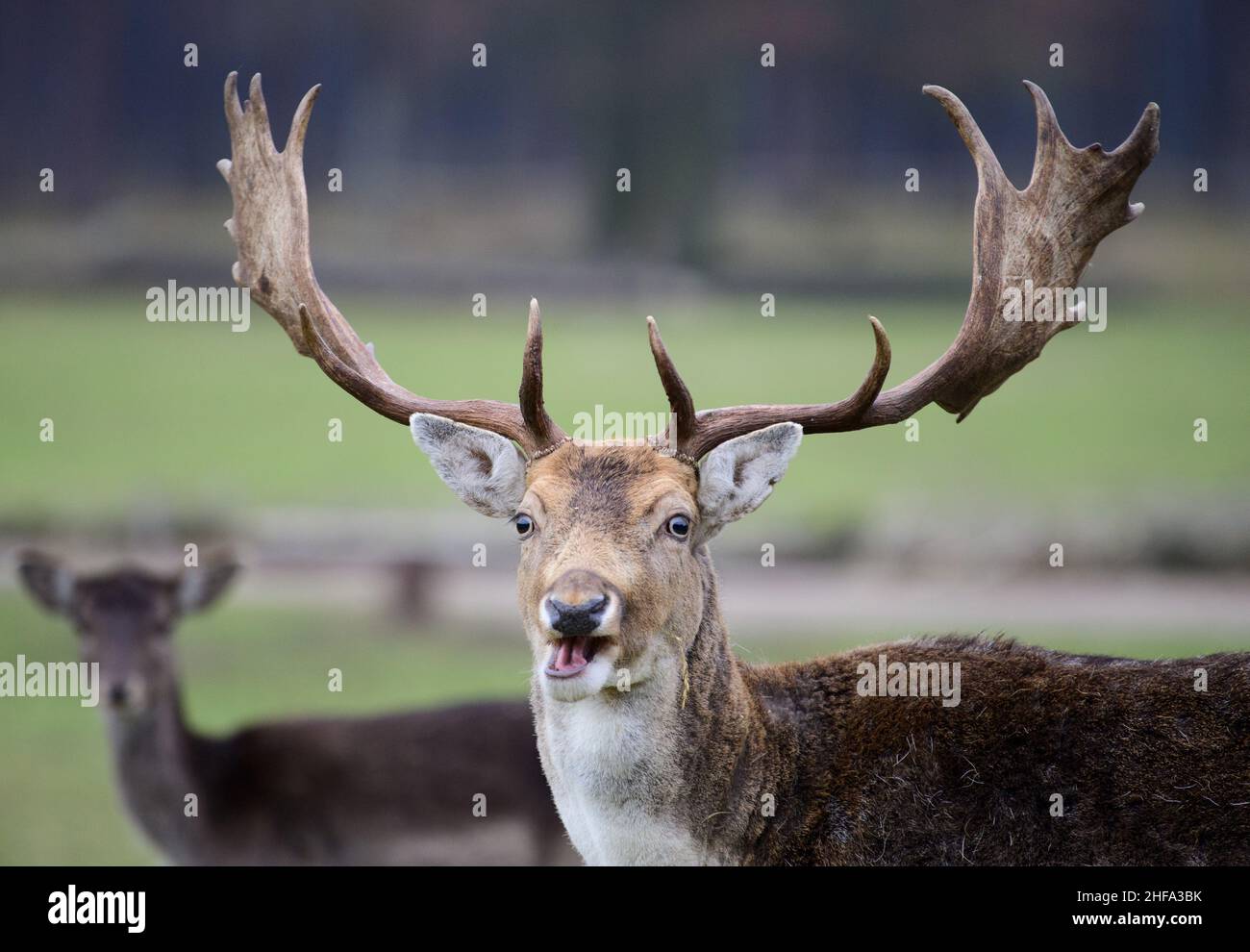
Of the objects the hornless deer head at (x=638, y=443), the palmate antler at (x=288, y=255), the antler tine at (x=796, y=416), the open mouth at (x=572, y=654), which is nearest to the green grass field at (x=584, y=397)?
the palmate antler at (x=288, y=255)

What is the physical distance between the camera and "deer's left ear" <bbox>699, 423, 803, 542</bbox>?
638cm

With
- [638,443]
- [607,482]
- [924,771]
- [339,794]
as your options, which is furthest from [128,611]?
[924,771]

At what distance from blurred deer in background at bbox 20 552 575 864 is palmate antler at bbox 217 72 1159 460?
3.12 metres

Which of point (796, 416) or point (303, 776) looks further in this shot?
point (303, 776)

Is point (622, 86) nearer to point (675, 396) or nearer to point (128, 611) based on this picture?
point (128, 611)

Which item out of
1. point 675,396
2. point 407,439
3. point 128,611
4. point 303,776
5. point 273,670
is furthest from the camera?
point 407,439

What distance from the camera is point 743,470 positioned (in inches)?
254

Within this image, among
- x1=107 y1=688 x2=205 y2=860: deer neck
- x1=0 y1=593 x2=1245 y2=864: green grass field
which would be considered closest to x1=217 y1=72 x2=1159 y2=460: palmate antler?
x1=107 y1=688 x2=205 y2=860: deer neck

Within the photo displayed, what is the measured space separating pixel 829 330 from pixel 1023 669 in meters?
29.9

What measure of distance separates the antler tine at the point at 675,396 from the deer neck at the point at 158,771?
4531 mm

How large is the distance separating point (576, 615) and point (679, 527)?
2.28ft

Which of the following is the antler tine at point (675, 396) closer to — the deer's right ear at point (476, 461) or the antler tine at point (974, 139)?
the deer's right ear at point (476, 461)

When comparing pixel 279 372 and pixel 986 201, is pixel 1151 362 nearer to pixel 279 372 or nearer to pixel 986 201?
pixel 279 372

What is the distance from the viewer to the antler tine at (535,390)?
20.8ft
